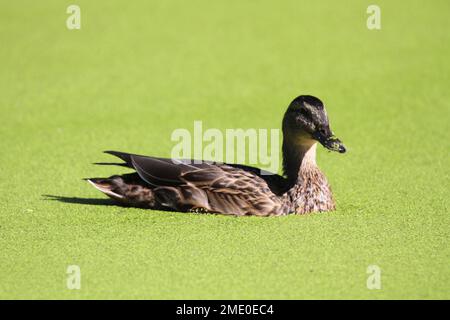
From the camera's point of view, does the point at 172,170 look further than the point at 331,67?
No

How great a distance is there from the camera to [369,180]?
6.80m

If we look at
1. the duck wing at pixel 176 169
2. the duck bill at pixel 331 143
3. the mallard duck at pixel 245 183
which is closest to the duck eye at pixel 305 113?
the mallard duck at pixel 245 183

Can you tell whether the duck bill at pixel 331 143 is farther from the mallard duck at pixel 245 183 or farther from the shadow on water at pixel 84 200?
the shadow on water at pixel 84 200

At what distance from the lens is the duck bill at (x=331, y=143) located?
5.62 metres

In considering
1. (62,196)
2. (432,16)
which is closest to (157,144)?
(62,196)

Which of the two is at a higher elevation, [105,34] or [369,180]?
[105,34]

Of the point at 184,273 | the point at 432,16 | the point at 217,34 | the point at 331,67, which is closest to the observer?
the point at 184,273

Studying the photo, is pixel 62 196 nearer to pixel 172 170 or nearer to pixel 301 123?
pixel 172 170

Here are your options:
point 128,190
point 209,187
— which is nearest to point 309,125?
point 209,187

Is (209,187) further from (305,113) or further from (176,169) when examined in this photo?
(305,113)

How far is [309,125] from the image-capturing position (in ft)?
19.1

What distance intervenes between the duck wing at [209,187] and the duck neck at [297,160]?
7.9 inches

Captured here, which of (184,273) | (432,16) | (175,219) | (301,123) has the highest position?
(432,16)

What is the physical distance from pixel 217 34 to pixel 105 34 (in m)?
1.33
